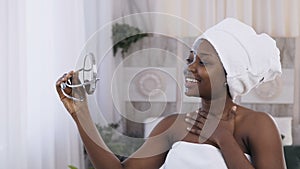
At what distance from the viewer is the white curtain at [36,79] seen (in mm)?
2129

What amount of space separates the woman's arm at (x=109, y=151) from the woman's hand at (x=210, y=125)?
0.06 m

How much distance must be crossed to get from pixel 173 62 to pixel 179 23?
219 mm

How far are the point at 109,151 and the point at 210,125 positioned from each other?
0.25m

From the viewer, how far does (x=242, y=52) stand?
1224mm

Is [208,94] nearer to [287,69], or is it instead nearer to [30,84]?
[30,84]

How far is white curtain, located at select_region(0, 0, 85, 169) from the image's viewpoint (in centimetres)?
213

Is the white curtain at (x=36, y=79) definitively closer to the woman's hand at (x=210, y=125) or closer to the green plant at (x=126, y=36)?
the green plant at (x=126, y=36)

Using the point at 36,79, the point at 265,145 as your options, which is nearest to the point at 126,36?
the point at 36,79

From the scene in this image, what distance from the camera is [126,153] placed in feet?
4.23

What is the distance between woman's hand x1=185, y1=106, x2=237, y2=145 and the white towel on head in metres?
0.09

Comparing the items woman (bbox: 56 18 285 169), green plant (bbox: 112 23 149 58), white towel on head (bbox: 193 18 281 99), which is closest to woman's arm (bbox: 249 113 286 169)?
woman (bbox: 56 18 285 169)

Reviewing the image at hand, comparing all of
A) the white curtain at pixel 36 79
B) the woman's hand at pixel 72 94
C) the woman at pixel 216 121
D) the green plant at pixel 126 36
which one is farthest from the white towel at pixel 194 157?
the white curtain at pixel 36 79

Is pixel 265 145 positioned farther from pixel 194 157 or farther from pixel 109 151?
pixel 109 151

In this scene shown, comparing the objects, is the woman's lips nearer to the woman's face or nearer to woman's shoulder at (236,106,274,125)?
the woman's face
